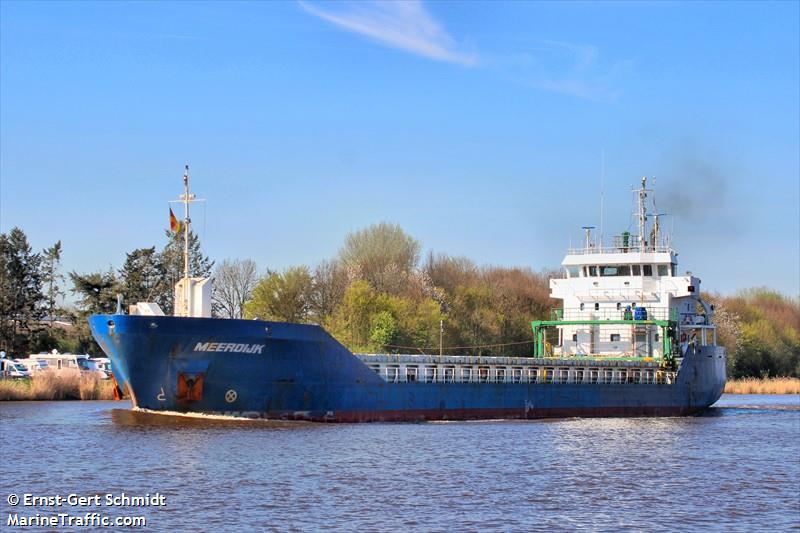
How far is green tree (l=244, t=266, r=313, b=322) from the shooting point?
231ft

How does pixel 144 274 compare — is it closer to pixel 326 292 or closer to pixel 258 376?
pixel 326 292

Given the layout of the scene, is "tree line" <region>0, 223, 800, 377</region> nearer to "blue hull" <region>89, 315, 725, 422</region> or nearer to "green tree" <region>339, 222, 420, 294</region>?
"green tree" <region>339, 222, 420, 294</region>

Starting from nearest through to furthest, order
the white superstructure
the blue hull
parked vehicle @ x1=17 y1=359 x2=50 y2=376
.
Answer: the blue hull
the white superstructure
parked vehicle @ x1=17 y1=359 x2=50 y2=376

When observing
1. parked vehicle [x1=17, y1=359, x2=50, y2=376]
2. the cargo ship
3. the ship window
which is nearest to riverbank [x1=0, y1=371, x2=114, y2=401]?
parked vehicle [x1=17, y1=359, x2=50, y2=376]

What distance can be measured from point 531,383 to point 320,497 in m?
23.2

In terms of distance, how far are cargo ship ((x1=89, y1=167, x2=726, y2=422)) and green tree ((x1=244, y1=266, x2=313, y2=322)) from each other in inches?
822

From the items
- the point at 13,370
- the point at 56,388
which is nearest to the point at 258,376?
the point at 56,388

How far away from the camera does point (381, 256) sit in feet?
260

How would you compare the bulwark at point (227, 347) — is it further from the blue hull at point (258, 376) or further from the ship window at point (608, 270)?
the ship window at point (608, 270)

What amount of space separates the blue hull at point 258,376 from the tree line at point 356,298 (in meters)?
27.1

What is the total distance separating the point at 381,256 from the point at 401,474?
54012 mm

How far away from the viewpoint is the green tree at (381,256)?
77438 millimetres

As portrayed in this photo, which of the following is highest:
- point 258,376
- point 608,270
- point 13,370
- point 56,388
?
point 608,270

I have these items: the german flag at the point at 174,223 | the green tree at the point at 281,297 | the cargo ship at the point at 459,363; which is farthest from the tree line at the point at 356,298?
the german flag at the point at 174,223
